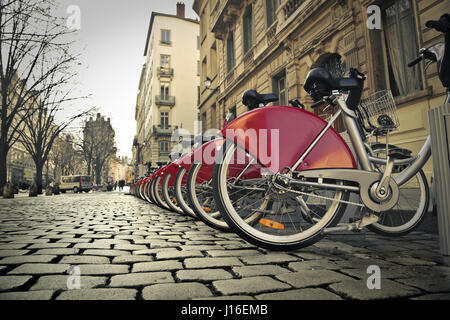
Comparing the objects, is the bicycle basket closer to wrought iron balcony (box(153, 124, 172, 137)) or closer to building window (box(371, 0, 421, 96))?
building window (box(371, 0, 421, 96))

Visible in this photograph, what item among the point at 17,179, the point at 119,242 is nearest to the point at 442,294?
the point at 119,242

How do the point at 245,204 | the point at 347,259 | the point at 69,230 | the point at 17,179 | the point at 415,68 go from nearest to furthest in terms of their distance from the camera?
1. the point at 347,259
2. the point at 245,204
3. the point at 69,230
4. the point at 415,68
5. the point at 17,179

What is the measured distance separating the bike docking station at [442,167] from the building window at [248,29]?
39.3ft

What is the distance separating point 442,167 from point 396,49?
505cm

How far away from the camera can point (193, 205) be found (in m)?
3.59

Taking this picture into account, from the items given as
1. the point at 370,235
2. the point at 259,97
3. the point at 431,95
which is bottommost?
the point at 370,235

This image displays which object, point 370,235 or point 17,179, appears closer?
point 370,235

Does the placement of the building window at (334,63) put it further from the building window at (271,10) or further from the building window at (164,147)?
the building window at (164,147)

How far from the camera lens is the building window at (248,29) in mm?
13414

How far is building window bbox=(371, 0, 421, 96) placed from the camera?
236 inches

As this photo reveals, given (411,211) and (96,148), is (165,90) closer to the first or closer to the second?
(96,148)

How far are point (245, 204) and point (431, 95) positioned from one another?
427cm

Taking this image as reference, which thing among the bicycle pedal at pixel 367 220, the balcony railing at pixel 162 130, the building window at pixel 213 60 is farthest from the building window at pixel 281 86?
the balcony railing at pixel 162 130
